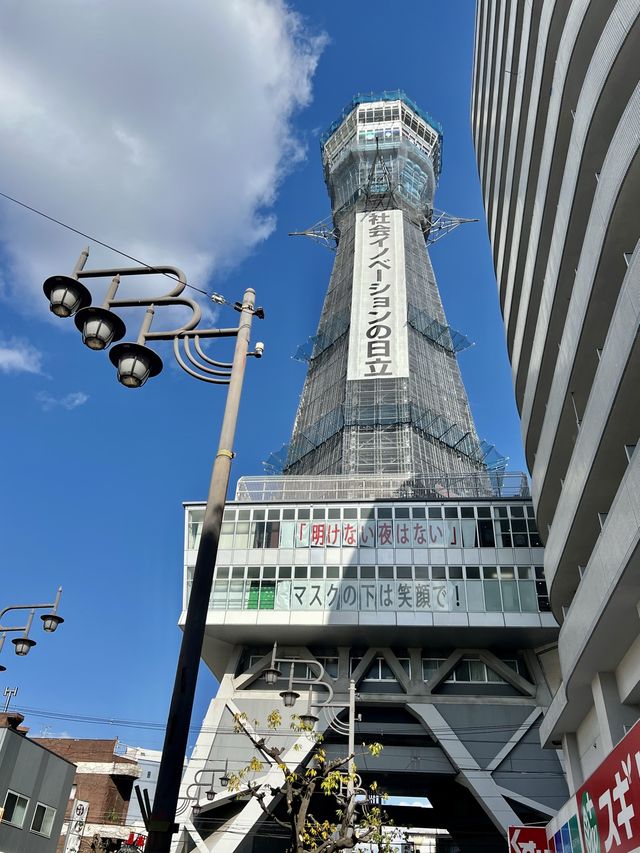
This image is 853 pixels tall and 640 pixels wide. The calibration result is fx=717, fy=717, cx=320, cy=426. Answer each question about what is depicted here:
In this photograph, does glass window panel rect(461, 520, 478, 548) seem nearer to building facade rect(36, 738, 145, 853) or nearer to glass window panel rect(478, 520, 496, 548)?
glass window panel rect(478, 520, 496, 548)

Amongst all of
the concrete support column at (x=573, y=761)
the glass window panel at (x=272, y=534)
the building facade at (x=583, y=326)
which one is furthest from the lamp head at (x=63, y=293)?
the glass window panel at (x=272, y=534)

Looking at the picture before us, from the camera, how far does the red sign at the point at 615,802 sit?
487 inches

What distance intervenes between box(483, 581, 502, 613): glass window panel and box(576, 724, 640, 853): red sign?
33.8 meters

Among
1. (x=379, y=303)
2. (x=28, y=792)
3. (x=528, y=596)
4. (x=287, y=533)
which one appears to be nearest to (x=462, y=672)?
(x=528, y=596)

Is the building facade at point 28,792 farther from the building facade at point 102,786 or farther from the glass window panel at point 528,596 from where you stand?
the glass window panel at point 528,596

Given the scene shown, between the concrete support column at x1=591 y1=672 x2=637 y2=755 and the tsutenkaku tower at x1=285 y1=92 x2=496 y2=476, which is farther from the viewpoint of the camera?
the tsutenkaku tower at x1=285 y1=92 x2=496 y2=476

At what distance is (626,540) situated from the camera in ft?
49.3

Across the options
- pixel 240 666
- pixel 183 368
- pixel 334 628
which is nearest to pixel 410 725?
pixel 334 628

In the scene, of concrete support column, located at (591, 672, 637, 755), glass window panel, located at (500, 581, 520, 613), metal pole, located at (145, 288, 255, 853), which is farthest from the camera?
glass window panel, located at (500, 581, 520, 613)

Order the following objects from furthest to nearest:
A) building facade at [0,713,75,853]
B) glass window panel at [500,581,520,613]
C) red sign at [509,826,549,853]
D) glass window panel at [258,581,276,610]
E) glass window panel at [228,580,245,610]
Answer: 1. glass window panel at [228,580,245,610]
2. glass window panel at [258,581,276,610]
3. glass window panel at [500,581,520,613]
4. building facade at [0,713,75,853]
5. red sign at [509,826,549,853]

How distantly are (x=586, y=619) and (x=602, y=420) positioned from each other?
17.1 feet

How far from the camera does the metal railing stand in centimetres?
5622

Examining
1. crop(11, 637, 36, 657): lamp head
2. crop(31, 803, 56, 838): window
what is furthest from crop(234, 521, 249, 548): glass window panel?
crop(11, 637, 36, 657): lamp head

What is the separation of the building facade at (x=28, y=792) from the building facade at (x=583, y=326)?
63.9 ft
